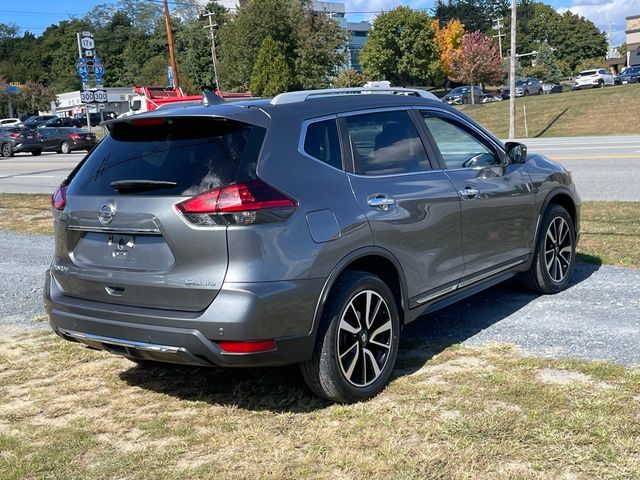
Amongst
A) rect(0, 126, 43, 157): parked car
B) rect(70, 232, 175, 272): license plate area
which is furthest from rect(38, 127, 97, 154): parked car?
rect(70, 232, 175, 272): license plate area

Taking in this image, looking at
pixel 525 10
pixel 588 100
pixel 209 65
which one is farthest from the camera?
pixel 525 10

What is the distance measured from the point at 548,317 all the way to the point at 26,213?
1089cm

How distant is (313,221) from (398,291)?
946 millimetres

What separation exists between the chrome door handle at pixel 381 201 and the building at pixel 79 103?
88.1m

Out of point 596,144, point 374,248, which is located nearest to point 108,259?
point 374,248

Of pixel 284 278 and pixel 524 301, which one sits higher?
pixel 284 278

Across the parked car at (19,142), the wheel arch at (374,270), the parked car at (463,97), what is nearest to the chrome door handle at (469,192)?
the wheel arch at (374,270)

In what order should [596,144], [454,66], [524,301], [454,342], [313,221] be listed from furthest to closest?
1. [454,66]
2. [596,144]
3. [524,301]
4. [454,342]
5. [313,221]

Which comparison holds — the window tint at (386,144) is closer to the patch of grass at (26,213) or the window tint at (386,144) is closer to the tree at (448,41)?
the patch of grass at (26,213)

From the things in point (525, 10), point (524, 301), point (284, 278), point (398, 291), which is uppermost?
A: point (525, 10)

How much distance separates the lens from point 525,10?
132 metres

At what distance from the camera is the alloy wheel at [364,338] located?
162 inches

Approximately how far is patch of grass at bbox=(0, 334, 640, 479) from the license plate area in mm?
921

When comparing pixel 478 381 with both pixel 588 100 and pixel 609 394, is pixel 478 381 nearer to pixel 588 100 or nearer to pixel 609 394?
pixel 609 394
